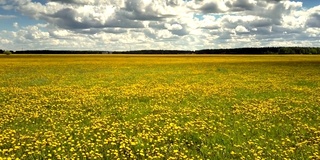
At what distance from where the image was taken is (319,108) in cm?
1348

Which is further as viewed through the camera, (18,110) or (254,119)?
(18,110)

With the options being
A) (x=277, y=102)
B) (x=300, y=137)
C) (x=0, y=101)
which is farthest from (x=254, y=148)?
(x=0, y=101)

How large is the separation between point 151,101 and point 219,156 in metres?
8.43

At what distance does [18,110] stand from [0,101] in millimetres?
3067

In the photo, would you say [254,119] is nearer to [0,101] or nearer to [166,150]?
[166,150]

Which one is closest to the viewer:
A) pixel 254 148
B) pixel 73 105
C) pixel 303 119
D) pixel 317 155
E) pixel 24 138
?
pixel 317 155

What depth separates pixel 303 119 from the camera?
Answer: 11.4 meters

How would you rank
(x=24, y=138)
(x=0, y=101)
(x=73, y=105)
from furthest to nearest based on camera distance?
(x=0, y=101) → (x=73, y=105) → (x=24, y=138)

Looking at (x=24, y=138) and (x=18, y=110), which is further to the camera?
(x=18, y=110)

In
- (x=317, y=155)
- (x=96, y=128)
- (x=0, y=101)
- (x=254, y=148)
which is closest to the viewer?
(x=317, y=155)

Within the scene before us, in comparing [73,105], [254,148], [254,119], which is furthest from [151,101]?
[254,148]

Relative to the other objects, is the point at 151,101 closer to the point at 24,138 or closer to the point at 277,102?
the point at 277,102

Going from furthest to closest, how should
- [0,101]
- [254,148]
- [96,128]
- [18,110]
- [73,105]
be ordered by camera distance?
[0,101] → [73,105] → [18,110] → [96,128] → [254,148]

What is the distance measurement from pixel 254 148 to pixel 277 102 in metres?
7.63
